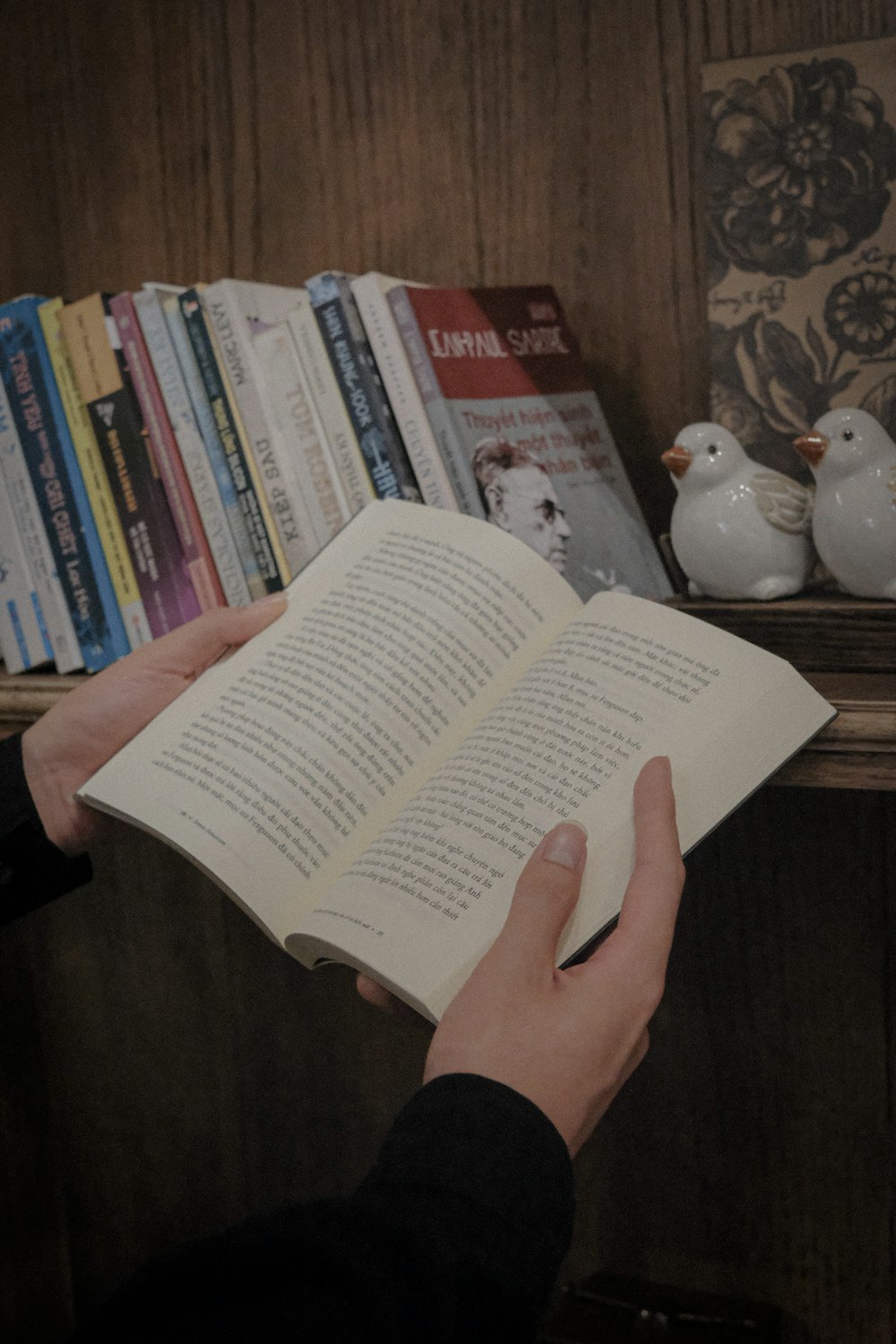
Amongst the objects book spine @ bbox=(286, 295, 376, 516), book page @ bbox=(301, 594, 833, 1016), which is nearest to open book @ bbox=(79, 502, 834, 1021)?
book page @ bbox=(301, 594, 833, 1016)

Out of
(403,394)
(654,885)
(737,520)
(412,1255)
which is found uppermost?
(403,394)

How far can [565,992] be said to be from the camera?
0.51 meters

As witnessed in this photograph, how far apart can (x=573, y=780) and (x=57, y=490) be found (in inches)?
22.4

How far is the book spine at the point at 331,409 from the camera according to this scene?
2.73ft

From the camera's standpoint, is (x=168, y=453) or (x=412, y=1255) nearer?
(x=412, y=1255)

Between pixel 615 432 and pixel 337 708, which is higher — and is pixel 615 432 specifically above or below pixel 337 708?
above

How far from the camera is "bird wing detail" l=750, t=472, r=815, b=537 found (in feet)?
2.45

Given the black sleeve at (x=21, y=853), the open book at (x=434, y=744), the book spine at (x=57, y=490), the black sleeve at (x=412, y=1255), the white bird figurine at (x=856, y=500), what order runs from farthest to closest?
the book spine at (x=57, y=490) < the black sleeve at (x=21, y=853) < the white bird figurine at (x=856, y=500) < the open book at (x=434, y=744) < the black sleeve at (x=412, y=1255)

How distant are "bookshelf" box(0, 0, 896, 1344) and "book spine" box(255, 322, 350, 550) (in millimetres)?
248

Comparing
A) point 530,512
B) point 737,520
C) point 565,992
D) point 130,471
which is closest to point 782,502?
point 737,520

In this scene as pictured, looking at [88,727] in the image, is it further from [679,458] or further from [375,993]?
[679,458]

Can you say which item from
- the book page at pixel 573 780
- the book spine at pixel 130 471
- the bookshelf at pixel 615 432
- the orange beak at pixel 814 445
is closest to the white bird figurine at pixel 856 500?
the orange beak at pixel 814 445

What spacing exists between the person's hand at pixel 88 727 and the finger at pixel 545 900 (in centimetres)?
35

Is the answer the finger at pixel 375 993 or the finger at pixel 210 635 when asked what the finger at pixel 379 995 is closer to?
the finger at pixel 375 993
